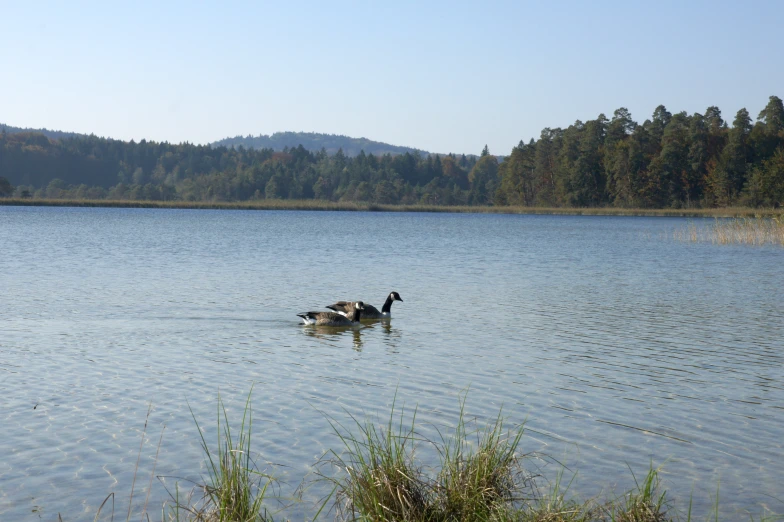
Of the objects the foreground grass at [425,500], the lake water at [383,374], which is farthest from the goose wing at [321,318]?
the foreground grass at [425,500]

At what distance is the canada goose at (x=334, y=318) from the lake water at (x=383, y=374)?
0.29 meters

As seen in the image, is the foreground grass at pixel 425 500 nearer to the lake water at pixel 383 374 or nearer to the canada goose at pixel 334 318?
the lake water at pixel 383 374

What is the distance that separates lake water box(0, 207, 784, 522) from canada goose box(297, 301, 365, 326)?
29cm

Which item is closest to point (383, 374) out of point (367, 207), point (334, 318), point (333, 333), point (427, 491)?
point (333, 333)

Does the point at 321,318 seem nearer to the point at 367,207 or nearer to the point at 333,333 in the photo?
the point at 333,333

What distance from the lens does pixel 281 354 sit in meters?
13.0

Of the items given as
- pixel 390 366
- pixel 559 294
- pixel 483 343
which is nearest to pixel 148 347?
pixel 390 366

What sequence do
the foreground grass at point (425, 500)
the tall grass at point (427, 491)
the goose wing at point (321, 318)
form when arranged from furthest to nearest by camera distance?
1. the goose wing at point (321, 318)
2. the tall grass at point (427, 491)
3. the foreground grass at point (425, 500)

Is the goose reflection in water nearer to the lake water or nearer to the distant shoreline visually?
the lake water

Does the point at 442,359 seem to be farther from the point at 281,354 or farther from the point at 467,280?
the point at 467,280

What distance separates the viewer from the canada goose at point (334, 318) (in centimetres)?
1612

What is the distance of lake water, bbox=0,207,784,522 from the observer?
735 centimetres

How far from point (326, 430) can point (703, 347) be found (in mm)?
8076

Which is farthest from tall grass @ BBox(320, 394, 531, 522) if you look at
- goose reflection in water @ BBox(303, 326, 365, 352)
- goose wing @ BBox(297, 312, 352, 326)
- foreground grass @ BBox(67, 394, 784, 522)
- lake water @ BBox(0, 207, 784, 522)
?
goose wing @ BBox(297, 312, 352, 326)
